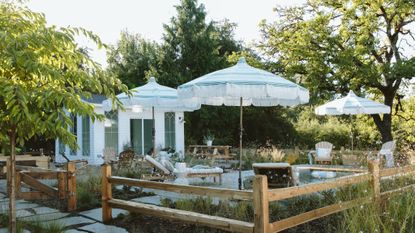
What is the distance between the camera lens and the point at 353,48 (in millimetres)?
16875

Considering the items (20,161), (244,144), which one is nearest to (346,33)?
(244,144)

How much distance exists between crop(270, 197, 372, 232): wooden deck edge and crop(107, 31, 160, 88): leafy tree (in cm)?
1899

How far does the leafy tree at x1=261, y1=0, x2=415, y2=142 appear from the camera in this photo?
53.5 ft

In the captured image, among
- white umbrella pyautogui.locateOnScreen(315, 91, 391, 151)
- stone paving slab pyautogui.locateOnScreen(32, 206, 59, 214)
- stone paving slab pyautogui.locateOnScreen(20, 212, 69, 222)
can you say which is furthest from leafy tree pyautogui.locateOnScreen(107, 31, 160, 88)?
stone paving slab pyautogui.locateOnScreen(20, 212, 69, 222)

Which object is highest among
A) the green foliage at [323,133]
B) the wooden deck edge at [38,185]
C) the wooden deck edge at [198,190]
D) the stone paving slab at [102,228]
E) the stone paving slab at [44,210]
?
the green foliage at [323,133]

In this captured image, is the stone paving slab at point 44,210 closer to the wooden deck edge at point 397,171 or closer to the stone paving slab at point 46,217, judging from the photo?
the stone paving slab at point 46,217

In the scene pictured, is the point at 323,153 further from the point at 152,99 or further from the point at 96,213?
the point at 96,213

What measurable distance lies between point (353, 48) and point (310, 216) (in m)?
13.5

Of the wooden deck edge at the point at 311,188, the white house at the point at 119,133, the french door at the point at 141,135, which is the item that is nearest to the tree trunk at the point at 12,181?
the wooden deck edge at the point at 311,188

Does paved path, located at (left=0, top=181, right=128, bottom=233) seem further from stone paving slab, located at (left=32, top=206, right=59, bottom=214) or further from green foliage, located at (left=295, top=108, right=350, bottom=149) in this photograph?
green foliage, located at (left=295, top=108, right=350, bottom=149)

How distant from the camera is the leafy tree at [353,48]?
53.5ft

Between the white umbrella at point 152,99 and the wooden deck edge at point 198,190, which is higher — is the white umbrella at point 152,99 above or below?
above

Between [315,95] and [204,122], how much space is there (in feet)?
23.6

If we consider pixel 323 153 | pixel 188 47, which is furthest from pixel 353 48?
pixel 188 47
